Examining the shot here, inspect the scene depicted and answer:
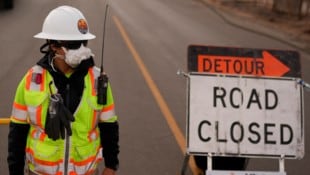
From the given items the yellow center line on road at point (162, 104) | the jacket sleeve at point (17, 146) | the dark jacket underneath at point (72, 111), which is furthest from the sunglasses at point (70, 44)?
the yellow center line on road at point (162, 104)

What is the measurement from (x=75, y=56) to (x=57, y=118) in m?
0.37

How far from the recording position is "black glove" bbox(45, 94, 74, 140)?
10.4ft

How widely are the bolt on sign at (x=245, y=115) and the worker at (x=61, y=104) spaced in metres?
1.56

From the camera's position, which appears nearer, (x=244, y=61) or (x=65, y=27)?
(x=65, y=27)

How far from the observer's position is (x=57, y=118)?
3186 mm

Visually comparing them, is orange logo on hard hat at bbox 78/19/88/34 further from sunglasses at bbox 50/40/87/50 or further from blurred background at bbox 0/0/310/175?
blurred background at bbox 0/0/310/175

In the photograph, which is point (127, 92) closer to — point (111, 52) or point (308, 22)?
point (111, 52)

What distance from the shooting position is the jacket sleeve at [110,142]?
3.55 metres

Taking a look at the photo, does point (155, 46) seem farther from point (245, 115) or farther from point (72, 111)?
point (72, 111)

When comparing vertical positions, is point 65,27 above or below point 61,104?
above

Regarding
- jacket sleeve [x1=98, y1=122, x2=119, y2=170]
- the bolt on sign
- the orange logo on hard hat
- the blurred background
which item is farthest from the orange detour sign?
the blurred background

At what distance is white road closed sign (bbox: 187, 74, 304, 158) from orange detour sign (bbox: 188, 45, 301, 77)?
0.44 ft

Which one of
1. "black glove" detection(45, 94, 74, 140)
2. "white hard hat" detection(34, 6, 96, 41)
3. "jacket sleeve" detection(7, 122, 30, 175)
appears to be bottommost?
"jacket sleeve" detection(7, 122, 30, 175)

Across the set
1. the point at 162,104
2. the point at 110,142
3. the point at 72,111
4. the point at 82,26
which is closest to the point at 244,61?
the point at 110,142
